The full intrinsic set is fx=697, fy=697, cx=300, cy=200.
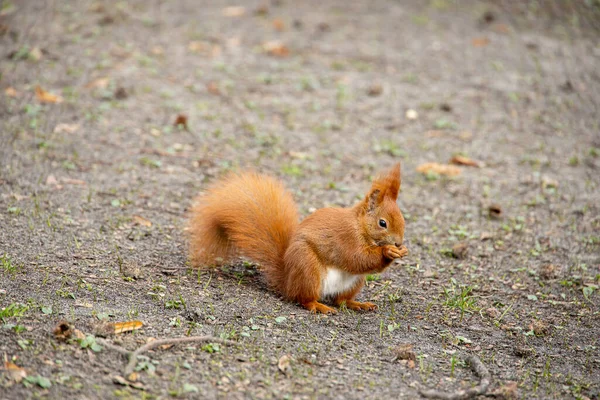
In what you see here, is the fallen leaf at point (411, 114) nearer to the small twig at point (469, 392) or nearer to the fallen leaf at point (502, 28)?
the fallen leaf at point (502, 28)

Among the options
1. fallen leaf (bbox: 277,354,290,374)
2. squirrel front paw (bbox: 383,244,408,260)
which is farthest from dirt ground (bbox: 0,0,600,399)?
squirrel front paw (bbox: 383,244,408,260)

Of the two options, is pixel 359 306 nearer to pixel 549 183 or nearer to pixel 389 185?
pixel 389 185

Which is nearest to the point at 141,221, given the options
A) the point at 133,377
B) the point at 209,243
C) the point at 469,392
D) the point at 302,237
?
the point at 209,243

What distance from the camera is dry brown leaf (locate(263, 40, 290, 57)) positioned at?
680 centimetres

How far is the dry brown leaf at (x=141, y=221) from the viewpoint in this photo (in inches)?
153

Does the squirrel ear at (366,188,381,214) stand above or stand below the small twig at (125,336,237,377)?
above

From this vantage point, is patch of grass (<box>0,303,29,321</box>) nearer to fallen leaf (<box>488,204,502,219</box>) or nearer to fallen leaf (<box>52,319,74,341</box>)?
fallen leaf (<box>52,319,74,341</box>)

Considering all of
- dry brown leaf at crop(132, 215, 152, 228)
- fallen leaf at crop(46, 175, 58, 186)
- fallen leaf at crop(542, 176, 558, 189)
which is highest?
fallen leaf at crop(46, 175, 58, 186)

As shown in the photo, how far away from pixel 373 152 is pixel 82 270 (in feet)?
8.73

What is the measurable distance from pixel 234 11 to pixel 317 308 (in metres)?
5.40

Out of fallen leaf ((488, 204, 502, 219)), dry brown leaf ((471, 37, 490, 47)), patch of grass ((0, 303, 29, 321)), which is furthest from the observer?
dry brown leaf ((471, 37, 490, 47))

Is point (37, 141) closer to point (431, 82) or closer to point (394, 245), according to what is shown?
point (394, 245)

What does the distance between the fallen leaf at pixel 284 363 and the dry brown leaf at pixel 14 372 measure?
0.88 meters

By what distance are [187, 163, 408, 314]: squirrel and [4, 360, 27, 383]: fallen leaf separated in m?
1.18
